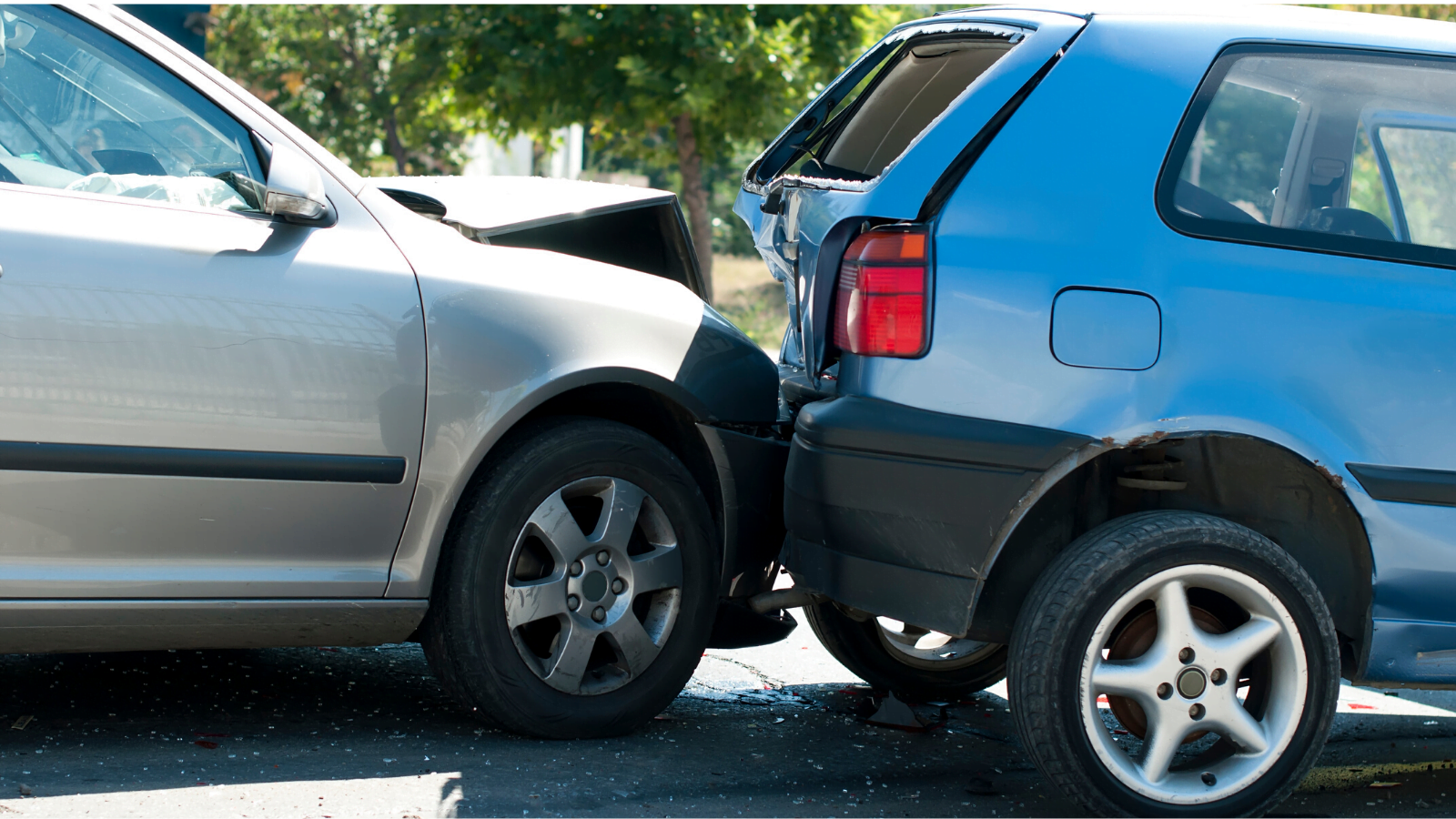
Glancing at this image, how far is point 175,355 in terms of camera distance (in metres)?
3.18

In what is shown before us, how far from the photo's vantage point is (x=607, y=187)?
443cm

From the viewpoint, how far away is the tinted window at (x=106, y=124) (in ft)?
10.9

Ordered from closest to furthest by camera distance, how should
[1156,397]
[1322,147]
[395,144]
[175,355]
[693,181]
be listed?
[1156,397], [175,355], [1322,147], [693,181], [395,144]

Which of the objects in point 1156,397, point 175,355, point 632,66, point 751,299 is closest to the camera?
point 1156,397

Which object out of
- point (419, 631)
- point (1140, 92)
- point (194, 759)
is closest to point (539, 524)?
point (419, 631)

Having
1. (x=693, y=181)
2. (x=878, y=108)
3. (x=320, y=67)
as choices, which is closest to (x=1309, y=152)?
(x=878, y=108)

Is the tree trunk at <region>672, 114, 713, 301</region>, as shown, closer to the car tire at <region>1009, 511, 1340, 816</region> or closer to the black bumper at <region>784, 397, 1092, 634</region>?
the black bumper at <region>784, 397, 1092, 634</region>

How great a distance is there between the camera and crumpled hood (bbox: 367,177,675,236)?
3.85 meters

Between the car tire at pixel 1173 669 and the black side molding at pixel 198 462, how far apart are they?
5.10 feet

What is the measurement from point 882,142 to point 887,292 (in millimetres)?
990

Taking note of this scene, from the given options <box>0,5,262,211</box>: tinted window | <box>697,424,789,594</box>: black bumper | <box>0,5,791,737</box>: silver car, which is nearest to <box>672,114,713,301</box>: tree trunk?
<box>697,424,789,594</box>: black bumper

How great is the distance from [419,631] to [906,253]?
5.14ft

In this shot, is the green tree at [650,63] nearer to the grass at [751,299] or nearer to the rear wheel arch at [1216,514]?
the grass at [751,299]

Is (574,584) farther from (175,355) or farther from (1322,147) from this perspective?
(1322,147)
